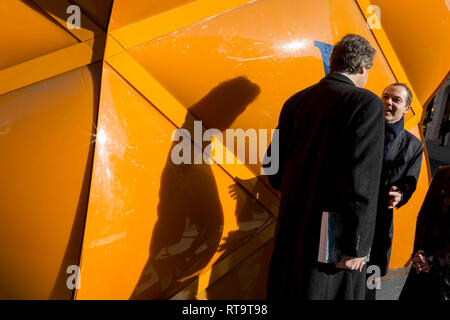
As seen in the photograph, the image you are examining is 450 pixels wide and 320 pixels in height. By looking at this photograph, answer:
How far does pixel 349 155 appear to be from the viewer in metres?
1.27

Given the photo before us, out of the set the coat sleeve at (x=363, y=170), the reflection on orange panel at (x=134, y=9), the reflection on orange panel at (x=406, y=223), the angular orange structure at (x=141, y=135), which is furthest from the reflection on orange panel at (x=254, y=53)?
the reflection on orange panel at (x=406, y=223)

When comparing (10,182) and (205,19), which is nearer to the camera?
(10,182)

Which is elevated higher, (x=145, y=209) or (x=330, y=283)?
(x=145, y=209)

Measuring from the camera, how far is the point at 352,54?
140 cm

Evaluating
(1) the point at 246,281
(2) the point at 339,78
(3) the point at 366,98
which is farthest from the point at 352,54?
(1) the point at 246,281

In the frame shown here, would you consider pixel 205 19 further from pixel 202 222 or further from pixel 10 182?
pixel 10 182

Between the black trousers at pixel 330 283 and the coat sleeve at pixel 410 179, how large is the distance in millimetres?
611

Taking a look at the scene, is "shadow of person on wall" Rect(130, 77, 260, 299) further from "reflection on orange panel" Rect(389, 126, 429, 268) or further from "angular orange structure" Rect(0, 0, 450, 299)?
"reflection on orange panel" Rect(389, 126, 429, 268)

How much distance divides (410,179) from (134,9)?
157cm

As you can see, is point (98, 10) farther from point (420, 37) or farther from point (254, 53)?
point (420, 37)

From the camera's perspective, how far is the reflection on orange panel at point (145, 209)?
1514mm

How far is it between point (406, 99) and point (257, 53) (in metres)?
0.85

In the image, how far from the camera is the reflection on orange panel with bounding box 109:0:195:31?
4.96ft
